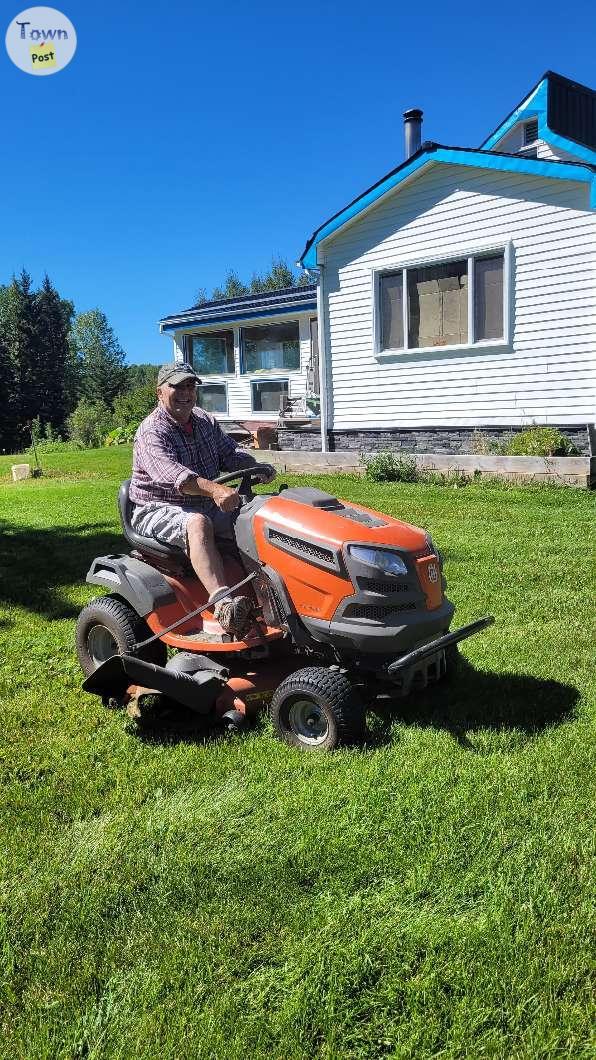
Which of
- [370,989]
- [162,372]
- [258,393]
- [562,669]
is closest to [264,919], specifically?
[370,989]

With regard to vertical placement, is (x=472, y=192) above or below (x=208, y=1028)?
above

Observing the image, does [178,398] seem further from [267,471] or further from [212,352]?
[212,352]

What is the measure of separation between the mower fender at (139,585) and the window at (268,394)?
1496 centimetres

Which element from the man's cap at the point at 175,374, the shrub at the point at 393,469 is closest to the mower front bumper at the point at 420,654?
the man's cap at the point at 175,374

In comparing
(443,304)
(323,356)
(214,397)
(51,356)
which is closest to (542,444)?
(443,304)

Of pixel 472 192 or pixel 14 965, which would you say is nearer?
pixel 14 965

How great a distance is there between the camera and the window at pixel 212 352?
19938 mm

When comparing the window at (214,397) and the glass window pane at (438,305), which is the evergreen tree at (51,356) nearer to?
the window at (214,397)

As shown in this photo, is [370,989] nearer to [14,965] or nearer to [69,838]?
[14,965]

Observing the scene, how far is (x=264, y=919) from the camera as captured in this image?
6.97ft

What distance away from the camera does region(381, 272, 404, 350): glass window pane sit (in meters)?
12.1

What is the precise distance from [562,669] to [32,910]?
261 cm

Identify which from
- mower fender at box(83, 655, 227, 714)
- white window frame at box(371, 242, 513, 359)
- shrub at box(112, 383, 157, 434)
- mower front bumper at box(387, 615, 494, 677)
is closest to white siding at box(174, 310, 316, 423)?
white window frame at box(371, 242, 513, 359)

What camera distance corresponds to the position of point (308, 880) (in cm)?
229
